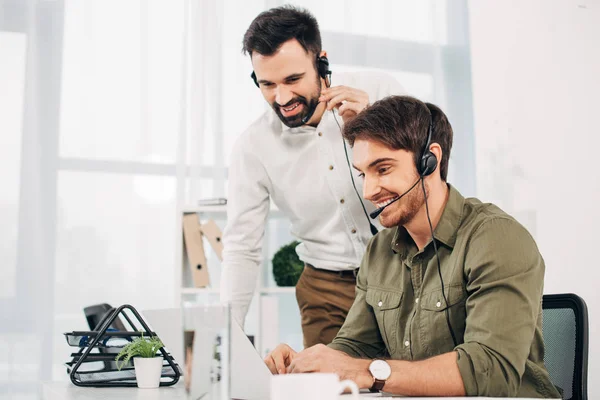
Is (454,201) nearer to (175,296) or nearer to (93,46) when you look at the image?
(175,296)

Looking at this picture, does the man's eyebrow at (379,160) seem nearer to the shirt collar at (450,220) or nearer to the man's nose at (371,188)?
the man's nose at (371,188)

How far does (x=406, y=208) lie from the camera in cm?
149

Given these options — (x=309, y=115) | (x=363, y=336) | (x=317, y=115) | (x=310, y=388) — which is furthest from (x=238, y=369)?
(x=317, y=115)

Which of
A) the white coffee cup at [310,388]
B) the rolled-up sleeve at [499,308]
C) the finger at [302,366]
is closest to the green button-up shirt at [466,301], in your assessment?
the rolled-up sleeve at [499,308]

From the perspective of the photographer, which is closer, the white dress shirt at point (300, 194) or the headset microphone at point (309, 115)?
the headset microphone at point (309, 115)

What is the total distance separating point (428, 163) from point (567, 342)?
0.50 m

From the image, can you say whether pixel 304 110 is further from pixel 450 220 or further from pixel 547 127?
pixel 547 127

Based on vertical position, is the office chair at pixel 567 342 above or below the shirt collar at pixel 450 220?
below

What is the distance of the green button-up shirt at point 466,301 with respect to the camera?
1.23m

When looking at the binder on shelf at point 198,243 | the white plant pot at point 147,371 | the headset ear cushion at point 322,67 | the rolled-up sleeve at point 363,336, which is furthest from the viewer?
the binder on shelf at point 198,243

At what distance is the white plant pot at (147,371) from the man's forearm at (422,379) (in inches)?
17.7

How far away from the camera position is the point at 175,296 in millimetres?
3186

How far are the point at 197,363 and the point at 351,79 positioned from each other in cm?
139

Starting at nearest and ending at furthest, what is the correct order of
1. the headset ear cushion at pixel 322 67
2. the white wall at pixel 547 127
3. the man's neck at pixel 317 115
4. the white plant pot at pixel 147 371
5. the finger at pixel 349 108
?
the white plant pot at pixel 147 371 → the finger at pixel 349 108 → the headset ear cushion at pixel 322 67 → the man's neck at pixel 317 115 → the white wall at pixel 547 127
